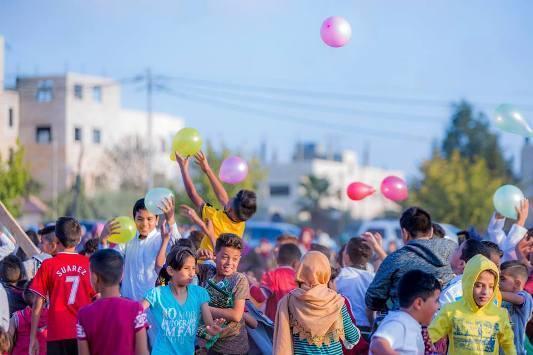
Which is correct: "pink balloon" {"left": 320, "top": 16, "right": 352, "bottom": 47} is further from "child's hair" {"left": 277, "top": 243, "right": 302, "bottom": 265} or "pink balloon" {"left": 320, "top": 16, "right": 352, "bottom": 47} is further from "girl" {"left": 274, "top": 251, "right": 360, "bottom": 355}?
"girl" {"left": 274, "top": 251, "right": 360, "bottom": 355}

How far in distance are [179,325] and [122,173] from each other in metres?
49.4

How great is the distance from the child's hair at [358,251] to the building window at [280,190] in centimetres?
6622

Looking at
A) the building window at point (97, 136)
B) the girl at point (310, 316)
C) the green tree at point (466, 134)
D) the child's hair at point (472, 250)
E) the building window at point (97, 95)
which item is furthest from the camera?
the green tree at point (466, 134)

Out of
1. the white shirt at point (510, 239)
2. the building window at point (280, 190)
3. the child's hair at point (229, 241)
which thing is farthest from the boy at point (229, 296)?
the building window at point (280, 190)

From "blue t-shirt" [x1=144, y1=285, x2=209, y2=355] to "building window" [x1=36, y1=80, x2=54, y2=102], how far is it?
39740mm

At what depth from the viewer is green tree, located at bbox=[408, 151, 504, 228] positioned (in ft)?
119

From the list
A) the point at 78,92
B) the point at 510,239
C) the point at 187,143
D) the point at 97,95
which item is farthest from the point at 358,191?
the point at 97,95

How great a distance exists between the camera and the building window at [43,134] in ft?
166

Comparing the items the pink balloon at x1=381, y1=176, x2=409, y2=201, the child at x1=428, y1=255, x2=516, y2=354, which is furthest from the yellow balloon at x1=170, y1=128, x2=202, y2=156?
the child at x1=428, y1=255, x2=516, y2=354

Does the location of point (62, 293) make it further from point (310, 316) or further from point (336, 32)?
point (336, 32)

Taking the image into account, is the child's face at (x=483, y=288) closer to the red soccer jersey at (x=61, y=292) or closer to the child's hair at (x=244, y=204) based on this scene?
the child's hair at (x=244, y=204)

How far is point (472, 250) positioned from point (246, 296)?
1869 mm

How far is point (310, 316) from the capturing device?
18.9 ft

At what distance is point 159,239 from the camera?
8.03 meters
